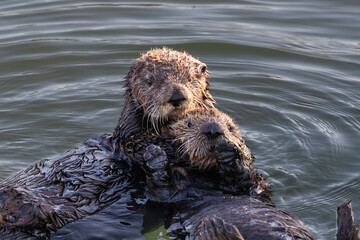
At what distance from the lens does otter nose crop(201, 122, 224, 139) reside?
4.82 m

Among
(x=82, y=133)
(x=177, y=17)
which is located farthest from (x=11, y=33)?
(x=82, y=133)

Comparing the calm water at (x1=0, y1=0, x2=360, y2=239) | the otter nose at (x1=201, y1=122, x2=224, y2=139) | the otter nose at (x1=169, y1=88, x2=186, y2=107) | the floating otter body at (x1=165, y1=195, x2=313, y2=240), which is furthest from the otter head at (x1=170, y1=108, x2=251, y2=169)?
the calm water at (x1=0, y1=0, x2=360, y2=239)

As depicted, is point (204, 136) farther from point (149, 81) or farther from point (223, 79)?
point (223, 79)

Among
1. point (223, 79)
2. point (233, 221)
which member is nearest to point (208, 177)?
point (233, 221)

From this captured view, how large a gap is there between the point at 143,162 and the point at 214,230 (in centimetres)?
117

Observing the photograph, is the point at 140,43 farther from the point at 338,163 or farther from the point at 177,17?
the point at 338,163

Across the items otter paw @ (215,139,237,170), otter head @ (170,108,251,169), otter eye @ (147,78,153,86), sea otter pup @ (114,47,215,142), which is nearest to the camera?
otter paw @ (215,139,237,170)

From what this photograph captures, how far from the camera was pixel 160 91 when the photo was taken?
5238 mm

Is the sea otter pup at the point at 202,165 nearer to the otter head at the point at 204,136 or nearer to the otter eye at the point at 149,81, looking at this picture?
the otter head at the point at 204,136

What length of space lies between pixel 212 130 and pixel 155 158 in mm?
508

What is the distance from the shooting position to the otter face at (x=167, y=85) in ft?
16.9

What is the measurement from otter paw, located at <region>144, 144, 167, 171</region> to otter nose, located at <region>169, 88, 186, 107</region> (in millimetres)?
456

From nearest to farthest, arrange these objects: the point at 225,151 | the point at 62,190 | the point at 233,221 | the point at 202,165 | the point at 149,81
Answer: the point at 233,221 → the point at 225,151 → the point at 62,190 → the point at 202,165 → the point at 149,81

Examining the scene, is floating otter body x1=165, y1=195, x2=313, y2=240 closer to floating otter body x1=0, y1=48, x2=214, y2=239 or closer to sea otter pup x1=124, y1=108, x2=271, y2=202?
sea otter pup x1=124, y1=108, x2=271, y2=202
